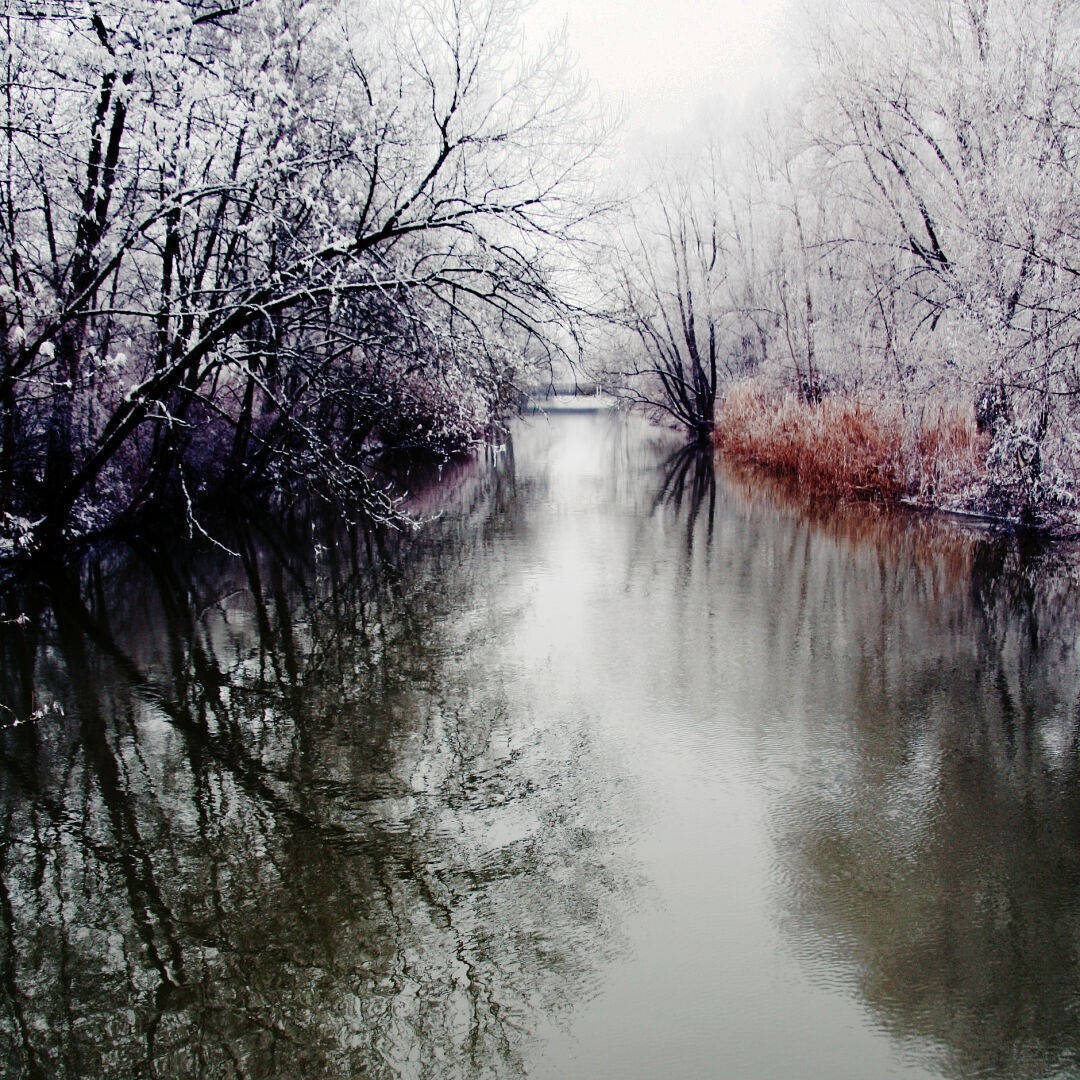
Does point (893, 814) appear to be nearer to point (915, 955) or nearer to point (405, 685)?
point (915, 955)

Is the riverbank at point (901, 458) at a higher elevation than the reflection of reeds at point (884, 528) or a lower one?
higher

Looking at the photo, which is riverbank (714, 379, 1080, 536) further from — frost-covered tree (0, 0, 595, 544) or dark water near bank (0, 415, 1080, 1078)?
frost-covered tree (0, 0, 595, 544)

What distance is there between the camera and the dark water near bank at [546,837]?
2938 mm

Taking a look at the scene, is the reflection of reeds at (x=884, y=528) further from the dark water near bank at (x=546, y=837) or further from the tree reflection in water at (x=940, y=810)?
the dark water near bank at (x=546, y=837)

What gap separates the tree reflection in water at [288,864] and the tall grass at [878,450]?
839 cm

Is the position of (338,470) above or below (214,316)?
below

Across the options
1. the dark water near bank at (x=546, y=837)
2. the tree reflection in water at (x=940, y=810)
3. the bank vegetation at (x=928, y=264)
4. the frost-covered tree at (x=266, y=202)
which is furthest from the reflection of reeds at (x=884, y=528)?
the frost-covered tree at (x=266, y=202)

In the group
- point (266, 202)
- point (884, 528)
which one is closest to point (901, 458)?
point (884, 528)

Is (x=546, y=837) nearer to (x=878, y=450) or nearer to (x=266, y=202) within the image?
(x=266, y=202)

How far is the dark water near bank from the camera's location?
2.94m

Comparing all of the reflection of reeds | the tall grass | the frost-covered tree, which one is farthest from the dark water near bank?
the tall grass

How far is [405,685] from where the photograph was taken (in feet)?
19.7

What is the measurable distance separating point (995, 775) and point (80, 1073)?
3.86 meters

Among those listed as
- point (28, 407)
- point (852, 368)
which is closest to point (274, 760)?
point (28, 407)
